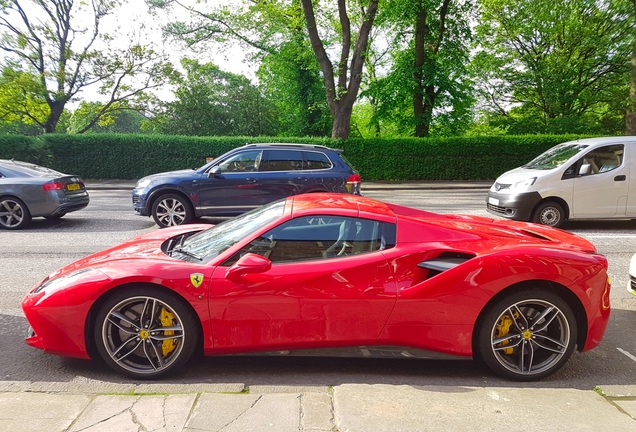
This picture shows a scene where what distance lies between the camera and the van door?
8.72 metres

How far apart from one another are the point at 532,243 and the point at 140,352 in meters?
3.01

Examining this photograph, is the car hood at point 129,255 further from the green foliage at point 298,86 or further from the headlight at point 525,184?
the green foliage at point 298,86

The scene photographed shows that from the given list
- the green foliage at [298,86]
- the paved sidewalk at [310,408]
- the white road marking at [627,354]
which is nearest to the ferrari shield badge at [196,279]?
the paved sidewalk at [310,408]

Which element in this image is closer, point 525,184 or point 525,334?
point 525,334

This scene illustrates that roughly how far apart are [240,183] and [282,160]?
1.01 metres

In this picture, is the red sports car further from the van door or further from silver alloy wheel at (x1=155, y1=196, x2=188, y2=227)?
the van door

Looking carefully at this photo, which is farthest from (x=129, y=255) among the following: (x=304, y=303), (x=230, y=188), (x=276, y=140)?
(x=276, y=140)

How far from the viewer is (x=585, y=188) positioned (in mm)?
8789

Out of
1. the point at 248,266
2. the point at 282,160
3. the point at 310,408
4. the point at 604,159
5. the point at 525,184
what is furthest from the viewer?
the point at 282,160

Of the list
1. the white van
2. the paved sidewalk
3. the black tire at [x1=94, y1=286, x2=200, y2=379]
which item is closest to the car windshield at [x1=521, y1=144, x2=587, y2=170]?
the white van

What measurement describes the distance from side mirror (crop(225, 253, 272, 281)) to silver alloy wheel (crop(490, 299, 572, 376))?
1678 mm

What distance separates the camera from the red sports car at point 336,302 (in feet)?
10.5

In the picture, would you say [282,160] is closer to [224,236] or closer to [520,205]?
[520,205]

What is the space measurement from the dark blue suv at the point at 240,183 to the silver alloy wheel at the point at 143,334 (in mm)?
6193
